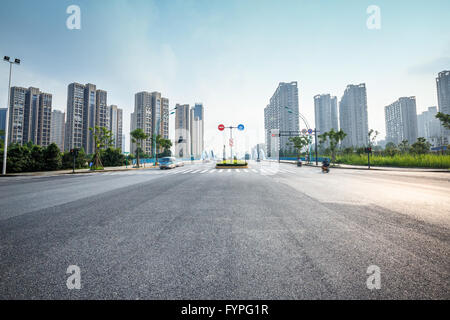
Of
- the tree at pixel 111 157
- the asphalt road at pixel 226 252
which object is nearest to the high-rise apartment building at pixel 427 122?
the tree at pixel 111 157

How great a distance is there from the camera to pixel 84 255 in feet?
8.09

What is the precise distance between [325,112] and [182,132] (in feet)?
251

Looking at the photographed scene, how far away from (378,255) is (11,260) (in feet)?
15.8

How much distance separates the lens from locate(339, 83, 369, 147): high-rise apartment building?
266 feet

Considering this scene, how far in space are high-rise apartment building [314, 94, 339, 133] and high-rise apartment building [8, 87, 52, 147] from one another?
12733 centimetres

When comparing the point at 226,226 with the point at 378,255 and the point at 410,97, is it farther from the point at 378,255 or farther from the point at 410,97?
the point at 410,97

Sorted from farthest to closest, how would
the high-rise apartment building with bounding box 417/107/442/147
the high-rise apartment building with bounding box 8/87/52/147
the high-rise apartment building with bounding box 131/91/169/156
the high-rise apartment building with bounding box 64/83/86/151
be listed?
the high-rise apartment building with bounding box 417/107/442/147
the high-rise apartment building with bounding box 131/91/169/156
the high-rise apartment building with bounding box 64/83/86/151
the high-rise apartment building with bounding box 8/87/52/147

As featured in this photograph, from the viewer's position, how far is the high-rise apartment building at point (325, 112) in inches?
3474

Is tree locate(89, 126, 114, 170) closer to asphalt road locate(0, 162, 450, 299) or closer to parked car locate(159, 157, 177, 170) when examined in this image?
parked car locate(159, 157, 177, 170)

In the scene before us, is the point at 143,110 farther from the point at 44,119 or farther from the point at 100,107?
the point at 44,119

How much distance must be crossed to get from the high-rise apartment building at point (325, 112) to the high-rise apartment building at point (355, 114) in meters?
3.81

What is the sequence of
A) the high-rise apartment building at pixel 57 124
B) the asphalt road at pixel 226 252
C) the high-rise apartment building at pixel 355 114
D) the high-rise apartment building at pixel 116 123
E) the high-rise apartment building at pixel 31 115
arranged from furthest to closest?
the high-rise apartment building at pixel 57 124, the high-rise apartment building at pixel 116 123, the high-rise apartment building at pixel 355 114, the high-rise apartment building at pixel 31 115, the asphalt road at pixel 226 252

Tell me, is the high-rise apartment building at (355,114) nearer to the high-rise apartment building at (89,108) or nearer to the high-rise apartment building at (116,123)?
the high-rise apartment building at (89,108)

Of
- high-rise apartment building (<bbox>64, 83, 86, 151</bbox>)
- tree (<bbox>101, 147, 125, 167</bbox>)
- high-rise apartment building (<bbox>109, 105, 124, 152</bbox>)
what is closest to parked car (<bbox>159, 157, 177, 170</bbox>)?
tree (<bbox>101, 147, 125, 167</bbox>)
